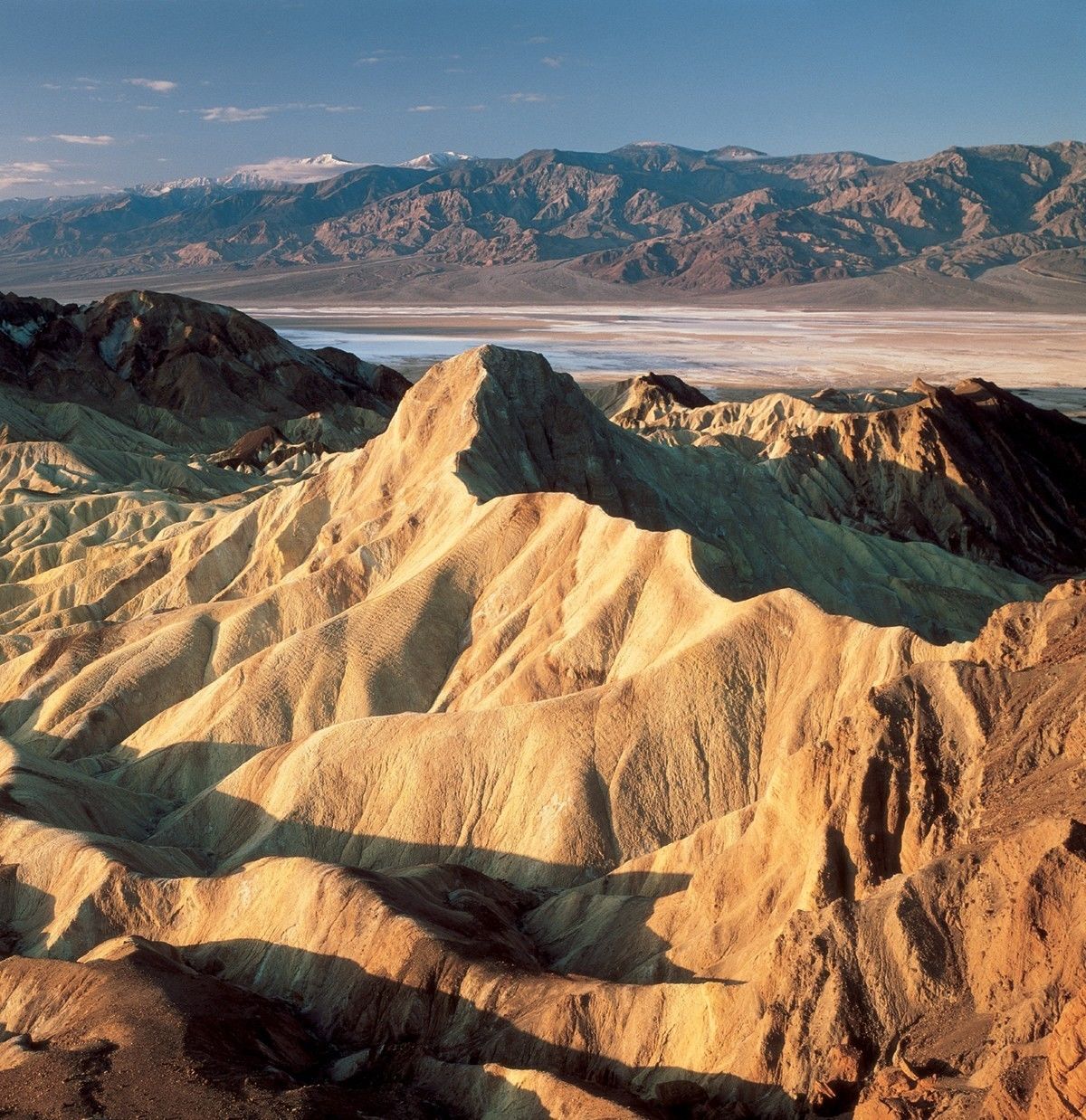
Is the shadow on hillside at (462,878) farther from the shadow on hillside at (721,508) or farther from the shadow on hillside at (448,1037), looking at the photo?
the shadow on hillside at (721,508)

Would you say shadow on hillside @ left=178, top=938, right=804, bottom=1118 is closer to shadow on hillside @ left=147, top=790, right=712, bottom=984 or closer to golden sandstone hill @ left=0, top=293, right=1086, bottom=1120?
golden sandstone hill @ left=0, top=293, right=1086, bottom=1120

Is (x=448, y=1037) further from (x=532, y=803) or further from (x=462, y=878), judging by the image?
(x=532, y=803)

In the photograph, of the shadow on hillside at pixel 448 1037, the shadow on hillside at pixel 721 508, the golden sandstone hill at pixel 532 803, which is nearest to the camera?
the golden sandstone hill at pixel 532 803

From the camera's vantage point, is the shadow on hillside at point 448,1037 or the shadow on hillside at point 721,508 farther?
the shadow on hillside at point 721,508

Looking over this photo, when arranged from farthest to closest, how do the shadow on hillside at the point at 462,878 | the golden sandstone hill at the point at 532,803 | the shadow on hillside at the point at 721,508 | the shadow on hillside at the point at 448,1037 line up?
the shadow on hillside at the point at 721,508 < the shadow on hillside at the point at 462,878 < the shadow on hillside at the point at 448,1037 < the golden sandstone hill at the point at 532,803

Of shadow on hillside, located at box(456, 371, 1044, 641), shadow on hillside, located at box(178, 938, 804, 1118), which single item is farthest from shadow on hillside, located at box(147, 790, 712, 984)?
shadow on hillside, located at box(456, 371, 1044, 641)

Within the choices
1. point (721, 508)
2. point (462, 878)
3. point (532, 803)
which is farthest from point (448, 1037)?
point (721, 508)

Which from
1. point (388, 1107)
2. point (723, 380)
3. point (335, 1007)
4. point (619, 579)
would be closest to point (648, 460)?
point (619, 579)

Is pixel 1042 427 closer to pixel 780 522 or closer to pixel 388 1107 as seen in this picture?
pixel 780 522

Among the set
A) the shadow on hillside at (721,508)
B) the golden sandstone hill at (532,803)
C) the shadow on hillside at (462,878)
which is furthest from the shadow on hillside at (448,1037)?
the shadow on hillside at (721,508)
